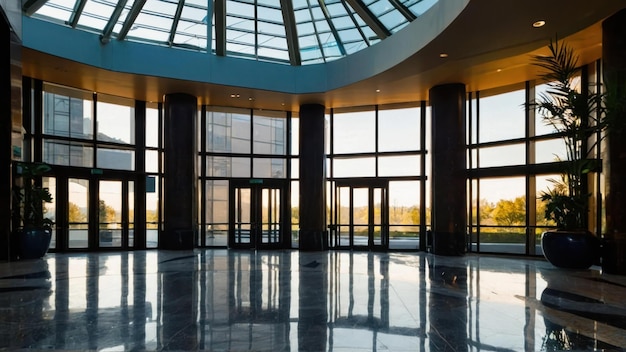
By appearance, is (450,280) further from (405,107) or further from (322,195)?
(405,107)

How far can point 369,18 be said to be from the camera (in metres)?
11.4

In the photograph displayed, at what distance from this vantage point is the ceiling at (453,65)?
295 inches

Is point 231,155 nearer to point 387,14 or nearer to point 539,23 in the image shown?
point 387,14

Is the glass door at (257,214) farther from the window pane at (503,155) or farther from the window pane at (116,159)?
the window pane at (503,155)

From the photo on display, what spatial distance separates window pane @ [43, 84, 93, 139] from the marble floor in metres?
4.54

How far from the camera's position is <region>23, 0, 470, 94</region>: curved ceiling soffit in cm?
942

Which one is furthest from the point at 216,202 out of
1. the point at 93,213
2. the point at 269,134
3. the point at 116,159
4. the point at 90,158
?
the point at 90,158

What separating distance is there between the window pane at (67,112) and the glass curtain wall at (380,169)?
25.3 ft

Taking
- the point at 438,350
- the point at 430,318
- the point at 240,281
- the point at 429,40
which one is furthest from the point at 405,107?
the point at 438,350

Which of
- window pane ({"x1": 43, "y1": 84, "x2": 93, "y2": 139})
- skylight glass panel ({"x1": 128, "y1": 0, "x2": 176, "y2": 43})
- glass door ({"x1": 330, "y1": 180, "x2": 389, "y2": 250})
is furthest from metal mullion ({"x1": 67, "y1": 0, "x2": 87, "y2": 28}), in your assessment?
glass door ({"x1": 330, "y1": 180, "x2": 389, "y2": 250})

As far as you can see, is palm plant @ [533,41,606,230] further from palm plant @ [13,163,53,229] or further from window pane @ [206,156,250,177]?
palm plant @ [13,163,53,229]

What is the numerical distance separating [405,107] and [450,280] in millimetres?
7702

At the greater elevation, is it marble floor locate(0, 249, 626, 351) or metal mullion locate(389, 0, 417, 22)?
metal mullion locate(389, 0, 417, 22)

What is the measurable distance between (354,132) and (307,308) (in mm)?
9788
